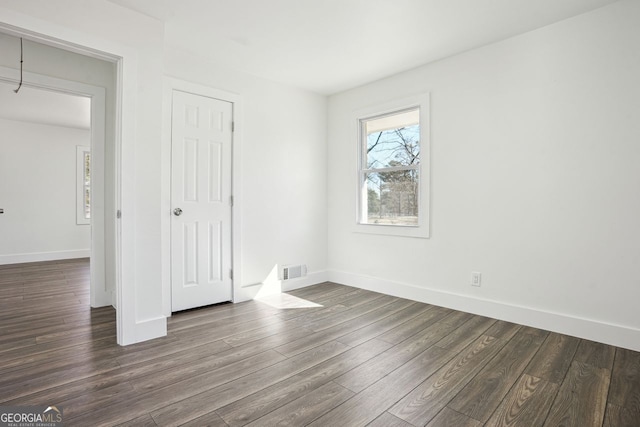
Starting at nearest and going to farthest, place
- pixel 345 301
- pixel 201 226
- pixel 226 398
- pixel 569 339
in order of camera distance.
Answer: pixel 226 398
pixel 569 339
pixel 201 226
pixel 345 301

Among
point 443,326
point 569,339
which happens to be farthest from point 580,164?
point 443,326

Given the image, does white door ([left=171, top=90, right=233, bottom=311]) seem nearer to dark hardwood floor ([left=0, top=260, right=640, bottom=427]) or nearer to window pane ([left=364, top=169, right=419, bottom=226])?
dark hardwood floor ([left=0, top=260, right=640, bottom=427])

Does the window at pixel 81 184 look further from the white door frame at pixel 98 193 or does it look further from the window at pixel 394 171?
the window at pixel 394 171

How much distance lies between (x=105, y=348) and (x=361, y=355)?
1902 millimetres

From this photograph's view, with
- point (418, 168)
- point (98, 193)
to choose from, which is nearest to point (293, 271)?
point (418, 168)

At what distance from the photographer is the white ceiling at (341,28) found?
247cm

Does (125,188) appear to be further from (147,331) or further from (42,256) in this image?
(42,256)

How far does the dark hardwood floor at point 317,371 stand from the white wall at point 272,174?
0.88m

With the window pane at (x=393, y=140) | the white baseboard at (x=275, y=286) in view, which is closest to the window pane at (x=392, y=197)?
the window pane at (x=393, y=140)

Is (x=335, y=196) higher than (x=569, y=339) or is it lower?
higher

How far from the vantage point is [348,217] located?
4.38 m

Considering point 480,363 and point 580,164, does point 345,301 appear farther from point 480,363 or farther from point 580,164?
point 580,164

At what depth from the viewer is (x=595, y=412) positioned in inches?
66.5

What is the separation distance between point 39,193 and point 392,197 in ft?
22.0
